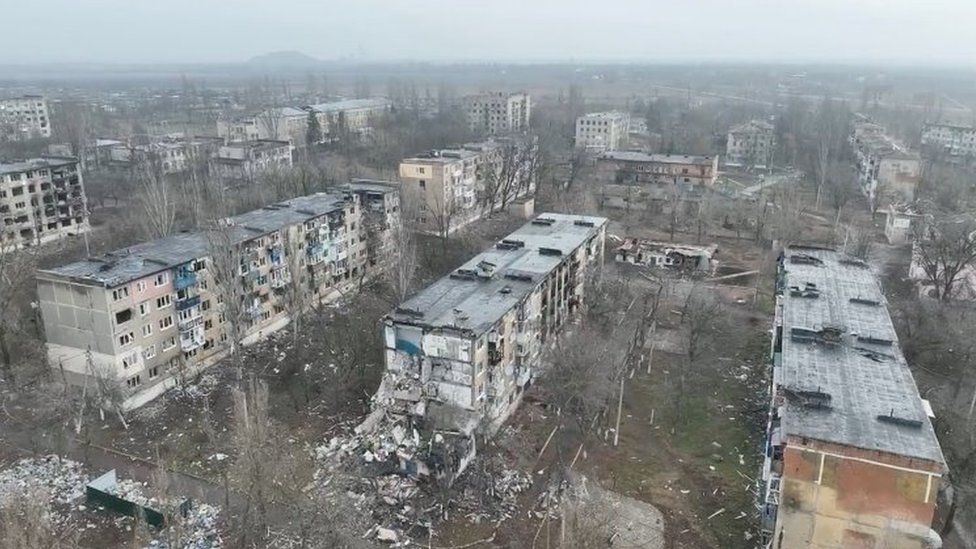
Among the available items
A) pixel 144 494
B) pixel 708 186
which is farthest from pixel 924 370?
pixel 708 186

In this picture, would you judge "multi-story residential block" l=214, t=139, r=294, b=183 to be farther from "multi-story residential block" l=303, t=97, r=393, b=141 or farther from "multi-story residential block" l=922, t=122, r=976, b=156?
"multi-story residential block" l=922, t=122, r=976, b=156

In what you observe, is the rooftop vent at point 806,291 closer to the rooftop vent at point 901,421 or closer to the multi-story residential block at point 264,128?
the rooftop vent at point 901,421

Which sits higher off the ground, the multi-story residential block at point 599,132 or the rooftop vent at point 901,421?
the multi-story residential block at point 599,132

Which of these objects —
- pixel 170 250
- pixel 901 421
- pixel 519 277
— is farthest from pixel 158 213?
pixel 901 421

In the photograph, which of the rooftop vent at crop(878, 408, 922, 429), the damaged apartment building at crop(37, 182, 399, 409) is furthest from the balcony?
the rooftop vent at crop(878, 408, 922, 429)

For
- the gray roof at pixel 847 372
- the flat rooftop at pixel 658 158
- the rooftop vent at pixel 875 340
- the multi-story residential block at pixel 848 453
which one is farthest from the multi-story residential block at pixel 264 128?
the multi-story residential block at pixel 848 453

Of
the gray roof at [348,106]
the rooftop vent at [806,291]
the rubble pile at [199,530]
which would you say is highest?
the gray roof at [348,106]

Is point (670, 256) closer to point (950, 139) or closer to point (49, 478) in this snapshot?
point (49, 478)
